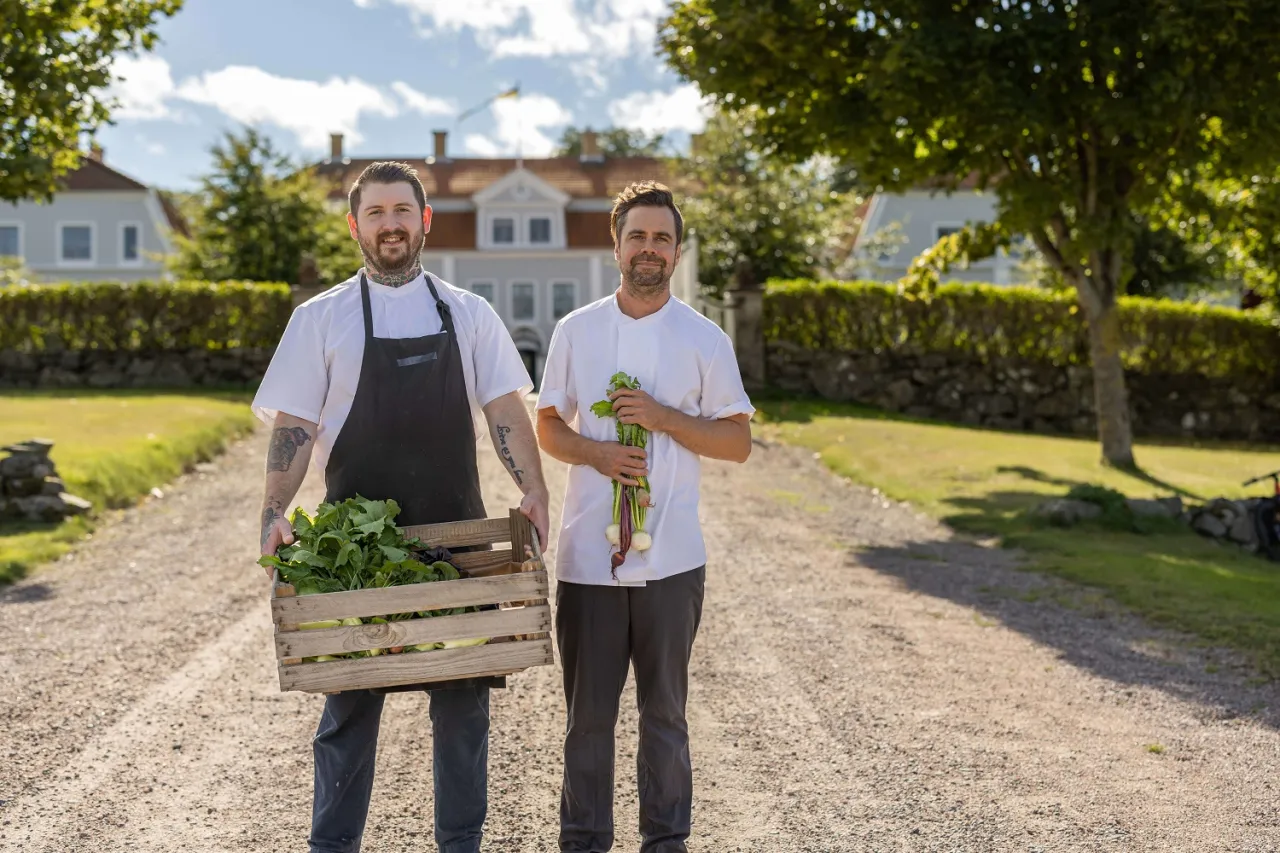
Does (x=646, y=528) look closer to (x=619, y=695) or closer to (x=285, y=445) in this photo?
(x=619, y=695)

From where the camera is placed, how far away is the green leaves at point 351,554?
12.9 feet

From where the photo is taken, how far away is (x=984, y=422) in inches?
1020

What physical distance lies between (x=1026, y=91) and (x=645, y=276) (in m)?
12.5

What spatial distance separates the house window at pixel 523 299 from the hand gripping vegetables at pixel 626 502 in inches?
1938

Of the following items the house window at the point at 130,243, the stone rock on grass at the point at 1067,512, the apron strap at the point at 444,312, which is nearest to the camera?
the apron strap at the point at 444,312

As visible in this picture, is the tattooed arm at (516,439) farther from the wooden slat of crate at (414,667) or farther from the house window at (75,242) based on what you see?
the house window at (75,242)

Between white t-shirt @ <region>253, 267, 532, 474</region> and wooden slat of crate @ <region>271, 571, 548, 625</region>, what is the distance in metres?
0.56

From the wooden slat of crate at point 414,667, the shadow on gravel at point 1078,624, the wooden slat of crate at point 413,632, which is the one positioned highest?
the wooden slat of crate at point 413,632

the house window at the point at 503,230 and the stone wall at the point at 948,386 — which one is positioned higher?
the house window at the point at 503,230

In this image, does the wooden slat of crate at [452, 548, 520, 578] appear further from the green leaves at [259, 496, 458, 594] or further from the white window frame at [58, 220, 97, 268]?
the white window frame at [58, 220, 97, 268]

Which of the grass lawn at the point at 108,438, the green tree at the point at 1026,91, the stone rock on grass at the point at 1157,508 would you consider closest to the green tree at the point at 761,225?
the grass lawn at the point at 108,438

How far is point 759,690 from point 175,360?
23964mm

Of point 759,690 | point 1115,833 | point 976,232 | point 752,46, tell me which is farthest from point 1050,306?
point 1115,833

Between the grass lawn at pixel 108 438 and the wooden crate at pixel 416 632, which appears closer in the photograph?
the wooden crate at pixel 416 632
